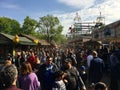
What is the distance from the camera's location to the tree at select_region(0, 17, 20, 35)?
140000mm

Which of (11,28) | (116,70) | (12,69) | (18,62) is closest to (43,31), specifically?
(11,28)

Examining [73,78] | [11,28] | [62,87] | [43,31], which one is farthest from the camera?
[11,28]

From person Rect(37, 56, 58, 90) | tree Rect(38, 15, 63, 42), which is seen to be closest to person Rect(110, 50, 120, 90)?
person Rect(37, 56, 58, 90)

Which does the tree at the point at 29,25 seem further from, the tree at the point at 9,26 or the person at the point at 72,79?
the person at the point at 72,79

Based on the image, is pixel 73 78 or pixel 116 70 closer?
pixel 73 78

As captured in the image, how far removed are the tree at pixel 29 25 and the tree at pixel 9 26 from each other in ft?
42.9

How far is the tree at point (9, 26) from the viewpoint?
140000 mm

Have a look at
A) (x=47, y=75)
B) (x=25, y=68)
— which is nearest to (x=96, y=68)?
(x=47, y=75)

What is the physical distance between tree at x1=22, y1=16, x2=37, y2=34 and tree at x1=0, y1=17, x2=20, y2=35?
13.1m

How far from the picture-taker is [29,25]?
127 meters

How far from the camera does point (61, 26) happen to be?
129250mm

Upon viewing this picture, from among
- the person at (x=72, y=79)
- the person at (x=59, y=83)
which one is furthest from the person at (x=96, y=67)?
the person at (x=59, y=83)

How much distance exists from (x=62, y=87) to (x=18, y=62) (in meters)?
12.6

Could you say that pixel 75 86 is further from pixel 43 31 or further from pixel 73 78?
pixel 43 31
